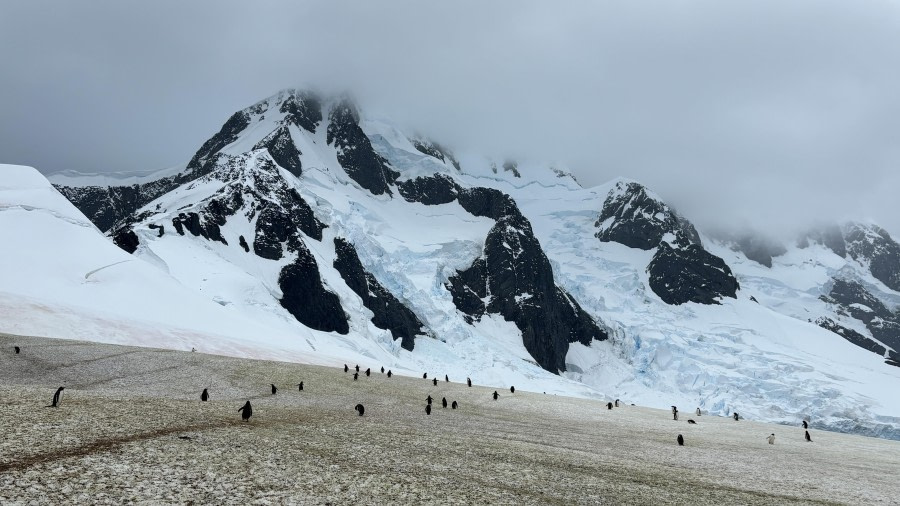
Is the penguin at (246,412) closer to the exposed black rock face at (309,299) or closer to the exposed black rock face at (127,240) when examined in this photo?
the exposed black rock face at (127,240)

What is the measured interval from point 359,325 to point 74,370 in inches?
4185

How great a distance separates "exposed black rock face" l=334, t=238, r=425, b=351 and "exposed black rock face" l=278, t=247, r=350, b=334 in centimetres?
1789

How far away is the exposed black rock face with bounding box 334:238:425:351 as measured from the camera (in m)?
164

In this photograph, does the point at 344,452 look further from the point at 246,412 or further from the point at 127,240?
the point at 127,240

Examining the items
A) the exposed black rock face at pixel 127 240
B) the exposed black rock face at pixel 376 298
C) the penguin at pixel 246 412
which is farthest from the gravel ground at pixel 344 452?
the exposed black rock face at pixel 376 298

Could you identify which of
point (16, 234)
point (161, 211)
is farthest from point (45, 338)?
point (161, 211)

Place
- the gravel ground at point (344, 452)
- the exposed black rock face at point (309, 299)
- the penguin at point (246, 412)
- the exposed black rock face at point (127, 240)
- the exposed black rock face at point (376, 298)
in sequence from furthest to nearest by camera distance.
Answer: the exposed black rock face at point (376, 298), the exposed black rock face at point (309, 299), the exposed black rock face at point (127, 240), the penguin at point (246, 412), the gravel ground at point (344, 452)

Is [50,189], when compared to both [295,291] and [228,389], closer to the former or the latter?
[295,291]

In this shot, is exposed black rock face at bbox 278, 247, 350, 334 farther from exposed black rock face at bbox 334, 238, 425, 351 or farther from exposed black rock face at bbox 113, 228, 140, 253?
exposed black rock face at bbox 113, 228, 140, 253

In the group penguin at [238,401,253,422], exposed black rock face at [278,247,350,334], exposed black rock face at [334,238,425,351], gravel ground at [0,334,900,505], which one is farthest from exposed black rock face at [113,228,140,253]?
penguin at [238,401,253,422]

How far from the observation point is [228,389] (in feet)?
139

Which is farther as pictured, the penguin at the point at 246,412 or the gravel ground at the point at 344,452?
the penguin at the point at 246,412

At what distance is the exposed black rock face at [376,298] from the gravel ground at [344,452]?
115801 mm

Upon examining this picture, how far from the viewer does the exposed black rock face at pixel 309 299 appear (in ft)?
465
